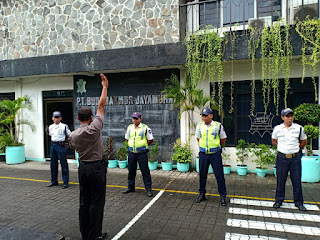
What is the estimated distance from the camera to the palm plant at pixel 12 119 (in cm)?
983

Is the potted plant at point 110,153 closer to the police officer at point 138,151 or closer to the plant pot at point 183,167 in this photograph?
the plant pot at point 183,167

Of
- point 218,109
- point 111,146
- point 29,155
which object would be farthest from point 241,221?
point 29,155

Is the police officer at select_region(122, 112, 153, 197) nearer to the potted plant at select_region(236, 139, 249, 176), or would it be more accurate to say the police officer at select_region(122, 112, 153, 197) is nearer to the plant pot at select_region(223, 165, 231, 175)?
the plant pot at select_region(223, 165, 231, 175)

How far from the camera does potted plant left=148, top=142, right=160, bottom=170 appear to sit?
8.48 metres

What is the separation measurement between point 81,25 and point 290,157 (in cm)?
792

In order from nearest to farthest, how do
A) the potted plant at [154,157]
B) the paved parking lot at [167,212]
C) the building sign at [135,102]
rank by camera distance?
1. the paved parking lot at [167,212]
2. the potted plant at [154,157]
3. the building sign at [135,102]

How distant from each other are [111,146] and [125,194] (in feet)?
11.1

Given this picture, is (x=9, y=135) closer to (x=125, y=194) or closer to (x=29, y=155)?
(x=29, y=155)

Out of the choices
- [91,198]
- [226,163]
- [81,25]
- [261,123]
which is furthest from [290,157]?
[81,25]

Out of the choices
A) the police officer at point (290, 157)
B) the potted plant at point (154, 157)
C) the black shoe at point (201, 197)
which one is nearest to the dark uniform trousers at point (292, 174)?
the police officer at point (290, 157)

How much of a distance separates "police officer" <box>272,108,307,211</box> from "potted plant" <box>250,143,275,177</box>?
2.16m

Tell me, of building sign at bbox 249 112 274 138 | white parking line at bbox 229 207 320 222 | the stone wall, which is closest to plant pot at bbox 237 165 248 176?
building sign at bbox 249 112 274 138

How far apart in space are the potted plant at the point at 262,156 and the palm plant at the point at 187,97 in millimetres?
1663

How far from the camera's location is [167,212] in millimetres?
5039
